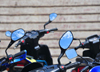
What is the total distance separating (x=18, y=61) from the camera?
2.11 metres

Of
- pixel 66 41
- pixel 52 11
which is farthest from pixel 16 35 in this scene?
pixel 52 11

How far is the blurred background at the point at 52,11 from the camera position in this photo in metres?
6.62

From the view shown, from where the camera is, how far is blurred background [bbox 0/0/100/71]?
662cm

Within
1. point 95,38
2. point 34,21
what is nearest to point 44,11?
point 34,21

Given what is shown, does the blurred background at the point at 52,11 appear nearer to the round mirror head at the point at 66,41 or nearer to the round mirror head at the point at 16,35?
the round mirror head at the point at 16,35

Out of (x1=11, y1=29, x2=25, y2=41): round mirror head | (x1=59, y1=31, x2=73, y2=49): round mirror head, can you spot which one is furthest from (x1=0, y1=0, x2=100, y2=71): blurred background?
(x1=59, y1=31, x2=73, y2=49): round mirror head

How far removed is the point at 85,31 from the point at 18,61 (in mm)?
4867

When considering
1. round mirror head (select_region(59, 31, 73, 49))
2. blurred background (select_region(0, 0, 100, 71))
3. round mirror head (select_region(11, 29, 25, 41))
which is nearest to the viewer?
round mirror head (select_region(59, 31, 73, 49))

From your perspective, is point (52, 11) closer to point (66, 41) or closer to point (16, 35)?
point (16, 35)

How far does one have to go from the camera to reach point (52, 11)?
Result: 683 centimetres

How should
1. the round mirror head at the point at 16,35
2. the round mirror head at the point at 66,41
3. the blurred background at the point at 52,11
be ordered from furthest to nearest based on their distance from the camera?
1. the blurred background at the point at 52,11
2. the round mirror head at the point at 16,35
3. the round mirror head at the point at 66,41

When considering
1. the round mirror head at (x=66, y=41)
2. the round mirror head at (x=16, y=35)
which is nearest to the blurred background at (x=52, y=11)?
the round mirror head at (x=16, y=35)

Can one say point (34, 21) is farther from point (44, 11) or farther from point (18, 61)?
point (18, 61)

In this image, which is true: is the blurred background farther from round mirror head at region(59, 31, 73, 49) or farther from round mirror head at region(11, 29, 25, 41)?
round mirror head at region(59, 31, 73, 49)
